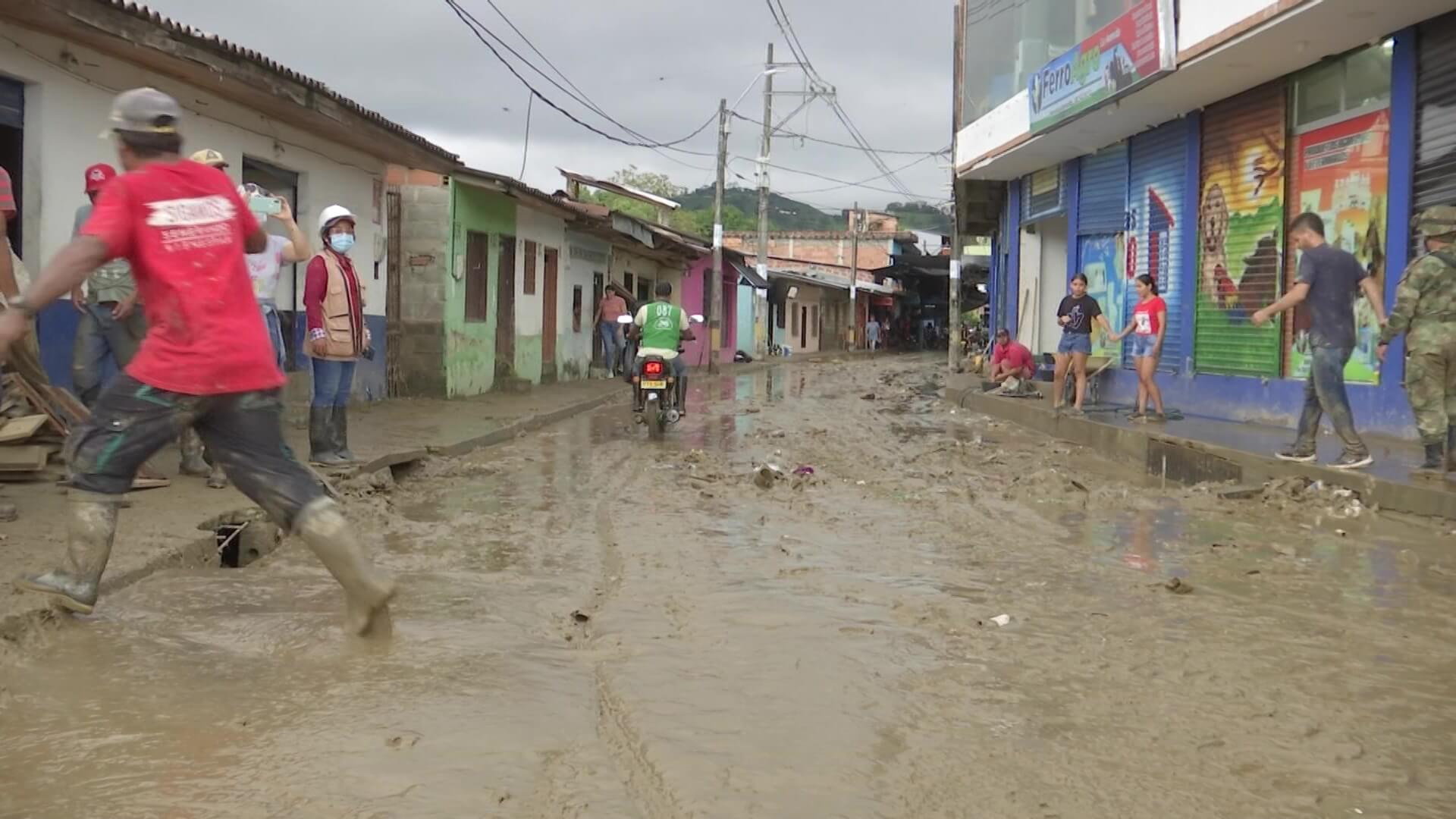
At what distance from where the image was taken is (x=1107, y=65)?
515 inches

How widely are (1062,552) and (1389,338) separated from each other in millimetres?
3007

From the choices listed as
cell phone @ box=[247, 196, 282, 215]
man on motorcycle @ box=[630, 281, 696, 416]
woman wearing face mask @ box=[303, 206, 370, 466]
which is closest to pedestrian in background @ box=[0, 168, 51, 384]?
cell phone @ box=[247, 196, 282, 215]


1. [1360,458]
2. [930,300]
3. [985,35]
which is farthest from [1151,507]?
[930,300]

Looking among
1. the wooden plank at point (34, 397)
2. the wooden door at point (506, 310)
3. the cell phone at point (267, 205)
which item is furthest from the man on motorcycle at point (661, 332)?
the wooden door at point (506, 310)

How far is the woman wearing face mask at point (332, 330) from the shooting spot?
298 inches

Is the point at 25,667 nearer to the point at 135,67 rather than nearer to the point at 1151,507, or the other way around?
the point at 1151,507

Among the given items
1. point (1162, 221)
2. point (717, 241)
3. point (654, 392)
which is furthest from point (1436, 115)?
point (717, 241)

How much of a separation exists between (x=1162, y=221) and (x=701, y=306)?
2157 centimetres

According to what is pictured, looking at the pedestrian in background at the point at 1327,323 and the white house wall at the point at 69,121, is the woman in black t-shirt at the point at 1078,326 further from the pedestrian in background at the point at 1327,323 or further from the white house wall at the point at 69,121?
the white house wall at the point at 69,121

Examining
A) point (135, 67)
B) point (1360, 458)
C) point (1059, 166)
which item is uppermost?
point (1059, 166)

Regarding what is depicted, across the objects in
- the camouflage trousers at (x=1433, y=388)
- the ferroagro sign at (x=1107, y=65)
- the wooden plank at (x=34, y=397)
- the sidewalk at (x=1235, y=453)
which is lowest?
the sidewalk at (x=1235, y=453)

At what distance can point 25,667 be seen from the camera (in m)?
3.57

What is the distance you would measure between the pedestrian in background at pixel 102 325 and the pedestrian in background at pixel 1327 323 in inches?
268

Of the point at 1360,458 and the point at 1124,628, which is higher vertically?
the point at 1360,458
